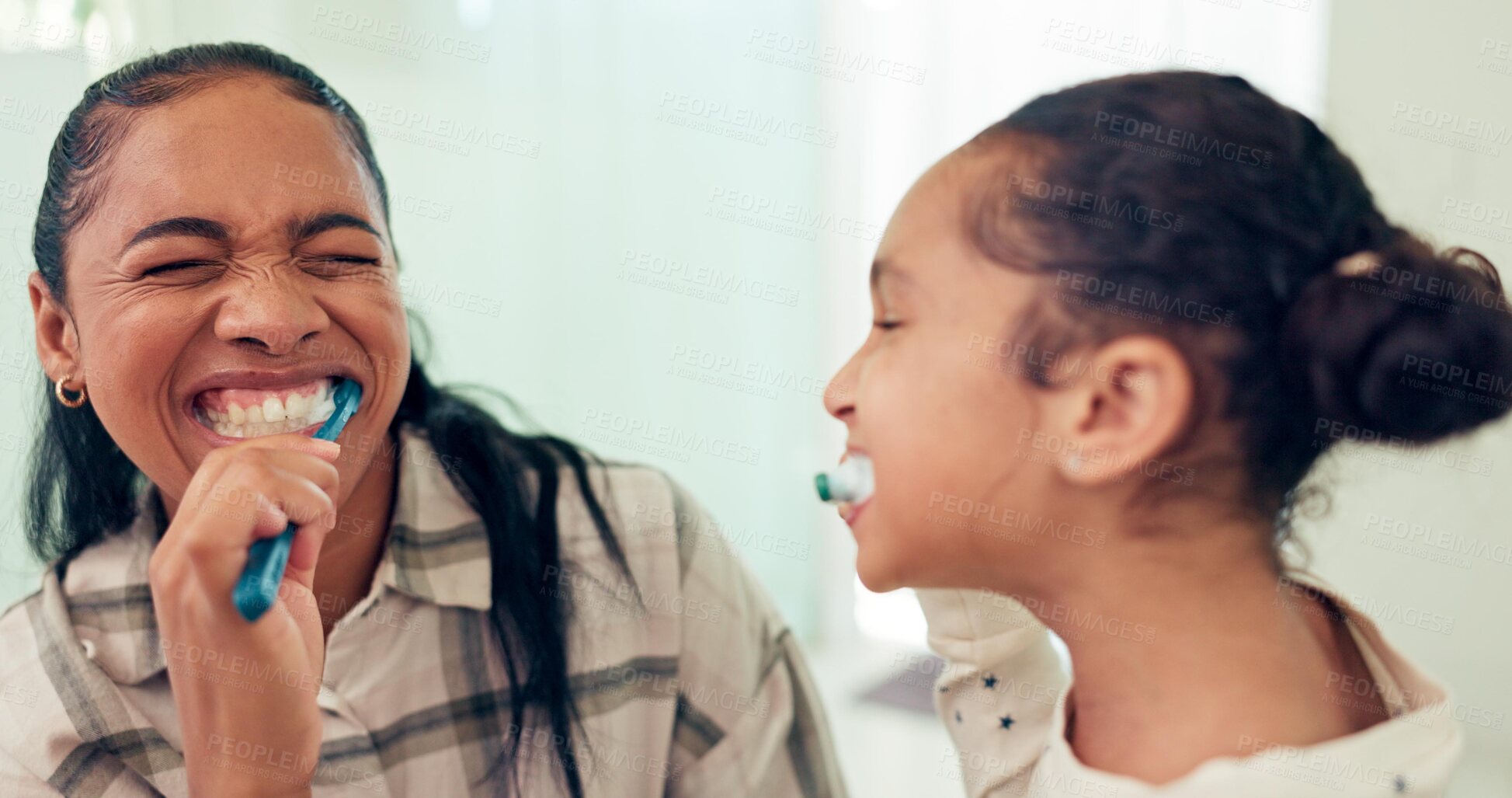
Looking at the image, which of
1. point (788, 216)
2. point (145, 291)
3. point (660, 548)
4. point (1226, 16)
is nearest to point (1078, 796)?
point (660, 548)

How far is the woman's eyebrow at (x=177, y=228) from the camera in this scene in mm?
808

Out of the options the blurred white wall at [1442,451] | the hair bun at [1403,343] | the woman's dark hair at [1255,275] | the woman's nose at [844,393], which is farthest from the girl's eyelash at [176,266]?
the blurred white wall at [1442,451]

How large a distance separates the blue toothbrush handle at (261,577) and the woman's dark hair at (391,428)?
31cm

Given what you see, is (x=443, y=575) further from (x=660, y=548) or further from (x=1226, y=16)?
(x=1226, y=16)

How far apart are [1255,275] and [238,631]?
2.31 ft

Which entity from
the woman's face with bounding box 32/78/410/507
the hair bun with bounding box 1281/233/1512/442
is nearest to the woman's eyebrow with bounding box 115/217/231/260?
the woman's face with bounding box 32/78/410/507

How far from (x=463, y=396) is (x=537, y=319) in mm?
1018

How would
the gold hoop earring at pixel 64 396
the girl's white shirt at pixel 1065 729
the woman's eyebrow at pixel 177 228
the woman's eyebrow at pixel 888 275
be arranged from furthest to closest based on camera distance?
the gold hoop earring at pixel 64 396
the woman's eyebrow at pixel 177 228
the woman's eyebrow at pixel 888 275
the girl's white shirt at pixel 1065 729

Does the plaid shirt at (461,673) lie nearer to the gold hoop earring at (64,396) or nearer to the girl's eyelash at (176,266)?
the gold hoop earring at (64,396)

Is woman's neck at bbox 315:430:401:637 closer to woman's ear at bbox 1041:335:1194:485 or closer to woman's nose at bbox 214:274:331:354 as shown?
woman's nose at bbox 214:274:331:354

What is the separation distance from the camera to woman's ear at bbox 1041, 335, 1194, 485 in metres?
0.63

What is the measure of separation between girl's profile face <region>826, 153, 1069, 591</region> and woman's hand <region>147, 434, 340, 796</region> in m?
0.40

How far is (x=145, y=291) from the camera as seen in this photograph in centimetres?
82

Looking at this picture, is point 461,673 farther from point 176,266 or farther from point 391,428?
point 176,266
